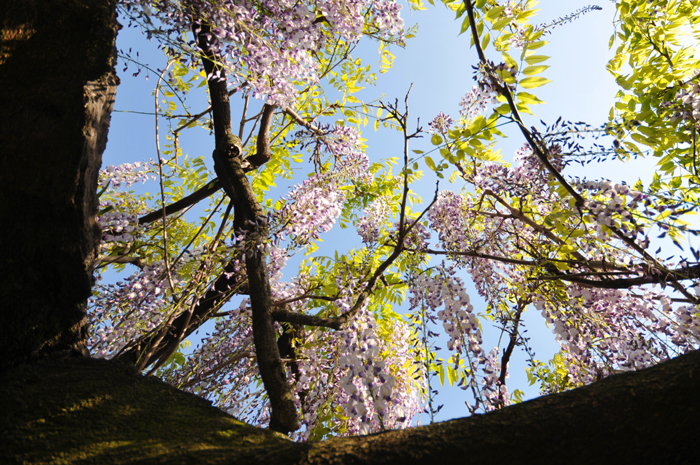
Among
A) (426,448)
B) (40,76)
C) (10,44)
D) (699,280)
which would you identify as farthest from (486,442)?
(699,280)

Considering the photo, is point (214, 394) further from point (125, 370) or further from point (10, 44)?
point (10, 44)

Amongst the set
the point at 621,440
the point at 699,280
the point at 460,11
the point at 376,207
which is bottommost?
the point at 621,440

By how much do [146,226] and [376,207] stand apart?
2044 millimetres

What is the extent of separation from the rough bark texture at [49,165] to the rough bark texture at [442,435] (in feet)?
0.65

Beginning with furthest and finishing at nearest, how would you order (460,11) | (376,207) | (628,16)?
(376,207)
(628,16)
(460,11)

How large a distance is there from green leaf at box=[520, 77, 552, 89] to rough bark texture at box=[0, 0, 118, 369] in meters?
1.62

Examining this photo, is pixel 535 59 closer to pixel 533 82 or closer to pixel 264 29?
pixel 533 82

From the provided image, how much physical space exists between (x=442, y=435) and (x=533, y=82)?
1437 mm

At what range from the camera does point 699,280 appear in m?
1.74

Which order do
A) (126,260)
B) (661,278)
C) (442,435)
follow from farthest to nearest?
(126,260) < (661,278) < (442,435)

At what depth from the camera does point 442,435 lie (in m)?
0.68

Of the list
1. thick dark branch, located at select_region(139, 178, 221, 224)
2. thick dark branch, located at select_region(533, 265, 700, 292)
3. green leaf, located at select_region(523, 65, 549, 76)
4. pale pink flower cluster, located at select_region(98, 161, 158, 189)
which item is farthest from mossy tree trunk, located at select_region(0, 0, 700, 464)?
pale pink flower cluster, located at select_region(98, 161, 158, 189)

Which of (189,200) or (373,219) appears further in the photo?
(373,219)

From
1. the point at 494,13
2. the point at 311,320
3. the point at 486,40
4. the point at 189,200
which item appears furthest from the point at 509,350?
the point at 189,200
